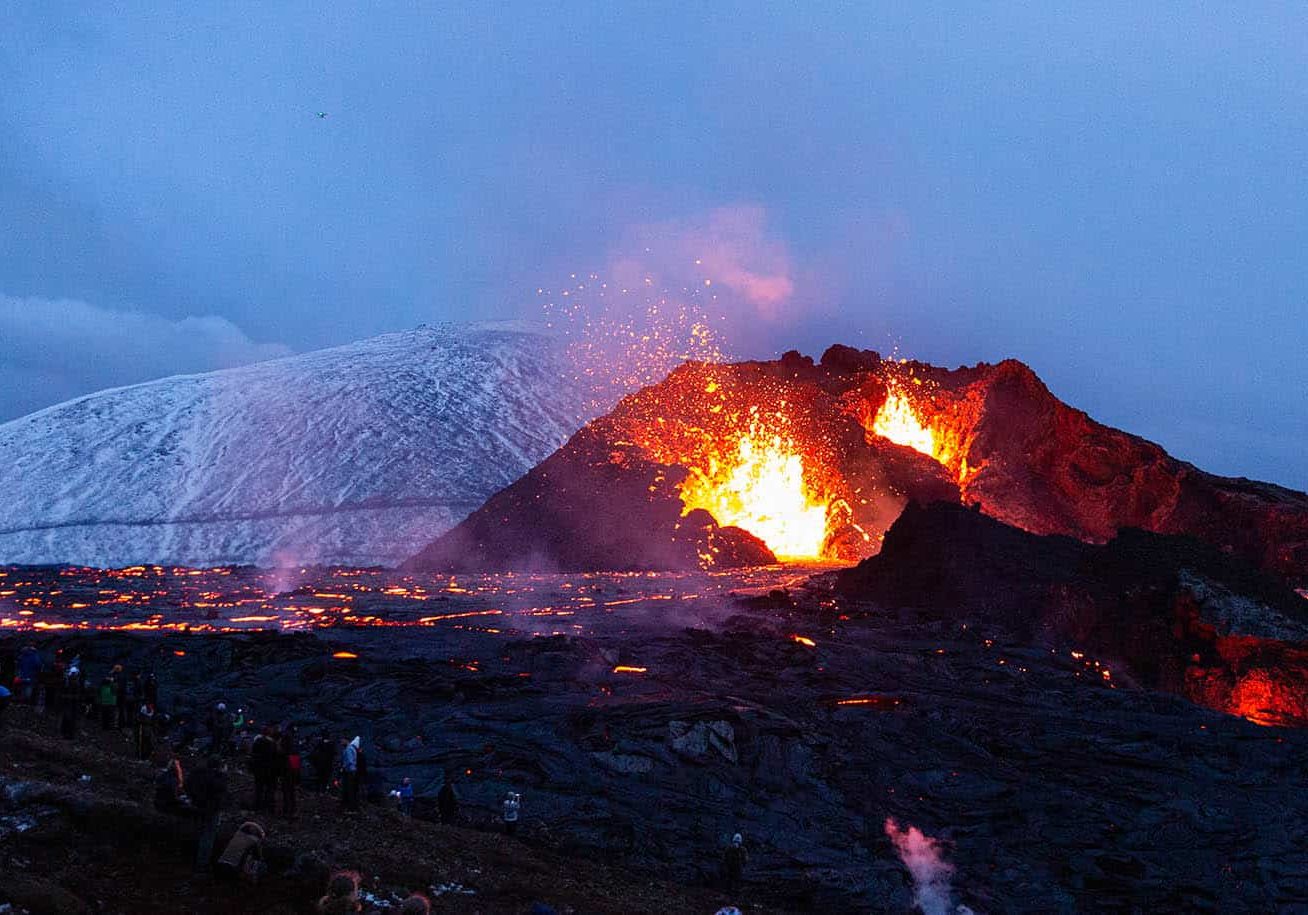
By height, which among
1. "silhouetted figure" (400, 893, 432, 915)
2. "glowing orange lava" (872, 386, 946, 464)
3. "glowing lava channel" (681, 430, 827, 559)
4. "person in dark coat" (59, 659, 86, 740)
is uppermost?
"glowing orange lava" (872, 386, 946, 464)

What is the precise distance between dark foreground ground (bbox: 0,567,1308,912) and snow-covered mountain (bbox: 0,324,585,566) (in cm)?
4148

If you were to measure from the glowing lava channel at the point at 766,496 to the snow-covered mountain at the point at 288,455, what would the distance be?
61.4 feet

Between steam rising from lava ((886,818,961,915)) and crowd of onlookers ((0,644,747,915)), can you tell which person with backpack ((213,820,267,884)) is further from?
steam rising from lava ((886,818,961,915))

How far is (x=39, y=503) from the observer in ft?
230

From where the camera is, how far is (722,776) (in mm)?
16891

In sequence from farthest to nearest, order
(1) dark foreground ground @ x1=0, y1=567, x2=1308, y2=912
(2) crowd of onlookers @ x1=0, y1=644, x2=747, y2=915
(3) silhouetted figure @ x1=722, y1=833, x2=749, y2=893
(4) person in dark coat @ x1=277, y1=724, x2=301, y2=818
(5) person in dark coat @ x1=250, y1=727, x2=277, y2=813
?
(3) silhouetted figure @ x1=722, y1=833, x2=749, y2=893, (4) person in dark coat @ x1=277, y1=724, x2=301, y2=818, (5) person in dark coat @ x1=250, y1=727, x2=277, y2=813, (1) dark foreground ground @ x1=0, y1=567, x2=1308, y2=912, (2) crowd of onlookers @ x1=0, y1=644, x2=747, y2=915

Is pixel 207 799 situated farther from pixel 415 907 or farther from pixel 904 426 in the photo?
pixel 904 426

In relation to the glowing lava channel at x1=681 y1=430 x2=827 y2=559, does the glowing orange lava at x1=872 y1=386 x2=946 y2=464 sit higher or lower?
higher

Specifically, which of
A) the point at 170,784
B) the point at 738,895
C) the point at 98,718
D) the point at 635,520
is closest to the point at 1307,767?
the point at 738,895

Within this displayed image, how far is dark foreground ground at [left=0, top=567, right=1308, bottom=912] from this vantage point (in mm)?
11688

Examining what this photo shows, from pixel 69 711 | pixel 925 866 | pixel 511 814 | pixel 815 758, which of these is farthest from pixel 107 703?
pixel 925 866

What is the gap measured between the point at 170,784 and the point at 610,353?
3605 inches

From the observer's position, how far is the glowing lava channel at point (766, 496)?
2384 inches

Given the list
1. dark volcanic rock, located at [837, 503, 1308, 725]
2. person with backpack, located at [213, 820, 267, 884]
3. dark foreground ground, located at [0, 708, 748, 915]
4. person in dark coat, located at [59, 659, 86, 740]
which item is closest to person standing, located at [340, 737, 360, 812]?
dark foreground ground, located at [0, 708, 748, 915]
